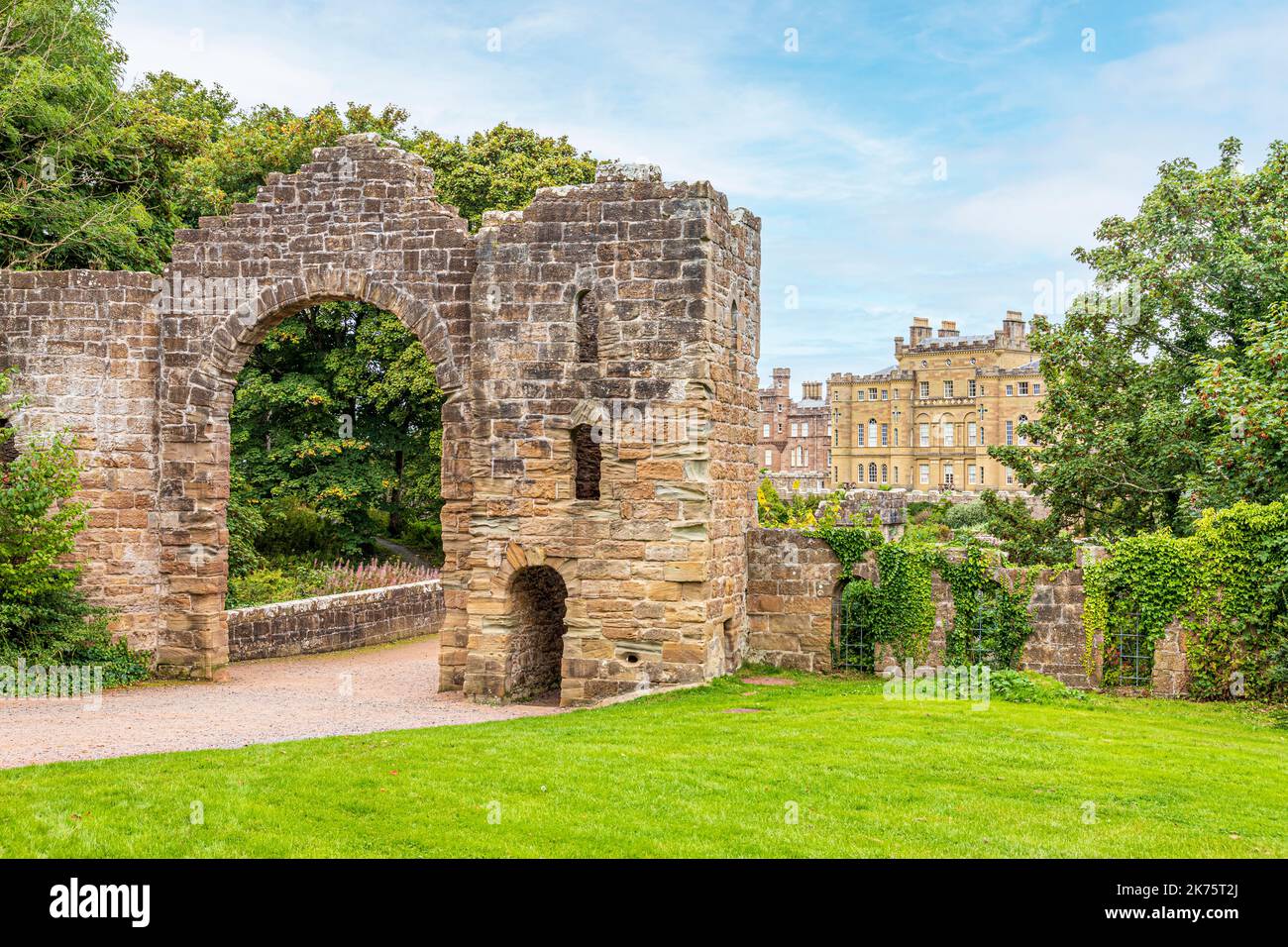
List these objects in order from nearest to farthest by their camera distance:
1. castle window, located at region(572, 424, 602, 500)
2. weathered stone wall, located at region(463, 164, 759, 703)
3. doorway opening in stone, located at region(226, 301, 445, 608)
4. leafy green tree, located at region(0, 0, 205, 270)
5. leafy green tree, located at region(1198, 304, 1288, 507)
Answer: weathered stone wall, located at region(463, 164, 759, 703) < leafy green tree, located at region(1198, 304, 1288, 507) < castle window, located at region(572, 424, 602, 500) < leafy green tree, located at region(0, 0, 205, 270) < doorway opening in stone, located at region(226, 301, 445, 608)

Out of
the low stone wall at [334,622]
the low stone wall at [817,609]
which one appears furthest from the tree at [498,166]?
the low stone wall at [817,609]

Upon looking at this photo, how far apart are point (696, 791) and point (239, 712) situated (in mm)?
7265

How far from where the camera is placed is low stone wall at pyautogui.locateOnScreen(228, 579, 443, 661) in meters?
18.1

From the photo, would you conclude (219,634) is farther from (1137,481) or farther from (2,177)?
Answer: (1137,481)

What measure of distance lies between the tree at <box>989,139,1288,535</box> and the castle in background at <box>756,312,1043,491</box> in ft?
220

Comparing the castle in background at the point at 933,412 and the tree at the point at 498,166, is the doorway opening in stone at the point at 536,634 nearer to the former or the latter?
the tree at the point at 498,166

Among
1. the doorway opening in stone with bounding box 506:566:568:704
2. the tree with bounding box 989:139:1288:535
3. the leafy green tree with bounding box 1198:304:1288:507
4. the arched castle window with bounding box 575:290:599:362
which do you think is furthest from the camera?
the tree with bounding box 989:139:1288:535

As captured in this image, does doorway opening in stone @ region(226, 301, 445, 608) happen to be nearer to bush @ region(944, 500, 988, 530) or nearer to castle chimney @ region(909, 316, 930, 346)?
bush @ region(944, 500, 988, 530)

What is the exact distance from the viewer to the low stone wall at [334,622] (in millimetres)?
18094

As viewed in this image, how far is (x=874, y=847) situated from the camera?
6.92m

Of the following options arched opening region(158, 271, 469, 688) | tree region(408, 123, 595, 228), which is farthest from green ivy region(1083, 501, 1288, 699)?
tree region(408, 123, 595, 228)

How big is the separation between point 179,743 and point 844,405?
87070 millimetres

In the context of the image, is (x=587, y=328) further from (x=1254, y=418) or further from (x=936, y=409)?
(x=936, y=409)

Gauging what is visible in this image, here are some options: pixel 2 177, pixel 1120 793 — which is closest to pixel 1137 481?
pixel 1120 793
